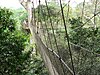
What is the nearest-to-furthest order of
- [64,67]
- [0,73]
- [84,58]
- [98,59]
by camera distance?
[98,59] < [84,58] < [64,67] < [0,73]

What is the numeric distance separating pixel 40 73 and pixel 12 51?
1089 mm

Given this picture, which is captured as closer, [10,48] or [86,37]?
[86,37]

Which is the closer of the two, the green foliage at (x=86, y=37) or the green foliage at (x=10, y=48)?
the green foliage at (x=86, y=37)

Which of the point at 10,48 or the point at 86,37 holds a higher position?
the point at 86,37

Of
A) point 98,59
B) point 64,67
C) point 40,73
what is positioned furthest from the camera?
point 40,73

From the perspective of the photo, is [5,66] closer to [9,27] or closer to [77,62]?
[9,27]

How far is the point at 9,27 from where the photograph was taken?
4305 millimetres

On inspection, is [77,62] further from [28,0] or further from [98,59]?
[28,0]

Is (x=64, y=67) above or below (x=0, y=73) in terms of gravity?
above

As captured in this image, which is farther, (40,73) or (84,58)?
(40,73)

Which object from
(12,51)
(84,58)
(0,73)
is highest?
(84,58)

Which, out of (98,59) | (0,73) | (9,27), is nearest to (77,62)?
(98,59)

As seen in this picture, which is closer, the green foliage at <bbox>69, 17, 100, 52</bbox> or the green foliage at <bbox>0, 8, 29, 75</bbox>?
the green foliage at <bbox>69, 17, 100, 52</bbox>

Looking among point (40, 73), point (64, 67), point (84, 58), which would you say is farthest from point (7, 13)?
point (84, 58)
